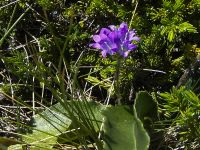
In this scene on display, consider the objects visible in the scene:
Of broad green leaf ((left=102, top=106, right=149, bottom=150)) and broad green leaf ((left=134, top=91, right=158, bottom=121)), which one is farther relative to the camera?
broad green leaf ((left=134, top=91, right=158, bottom=121))

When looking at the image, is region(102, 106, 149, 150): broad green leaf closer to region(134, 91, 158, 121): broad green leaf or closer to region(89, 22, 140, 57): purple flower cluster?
region(134, 91, 158, 121): broad green leaf

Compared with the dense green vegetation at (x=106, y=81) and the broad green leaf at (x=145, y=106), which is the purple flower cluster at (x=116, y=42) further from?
the broad green leaf at (x=145, y=106)

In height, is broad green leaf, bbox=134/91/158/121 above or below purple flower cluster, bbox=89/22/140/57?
below

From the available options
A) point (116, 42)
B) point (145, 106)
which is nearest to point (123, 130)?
point (145, 106)

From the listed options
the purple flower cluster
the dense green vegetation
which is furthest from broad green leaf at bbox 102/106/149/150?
the purple flower cluster

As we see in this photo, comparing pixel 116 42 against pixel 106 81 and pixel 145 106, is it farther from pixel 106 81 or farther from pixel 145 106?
pixel 106 81

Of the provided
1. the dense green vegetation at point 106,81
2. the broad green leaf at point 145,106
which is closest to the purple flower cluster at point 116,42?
the dense green vegetation at point 106,81

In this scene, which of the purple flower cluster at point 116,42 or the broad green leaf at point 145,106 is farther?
the broad green leaf at point 145,106
